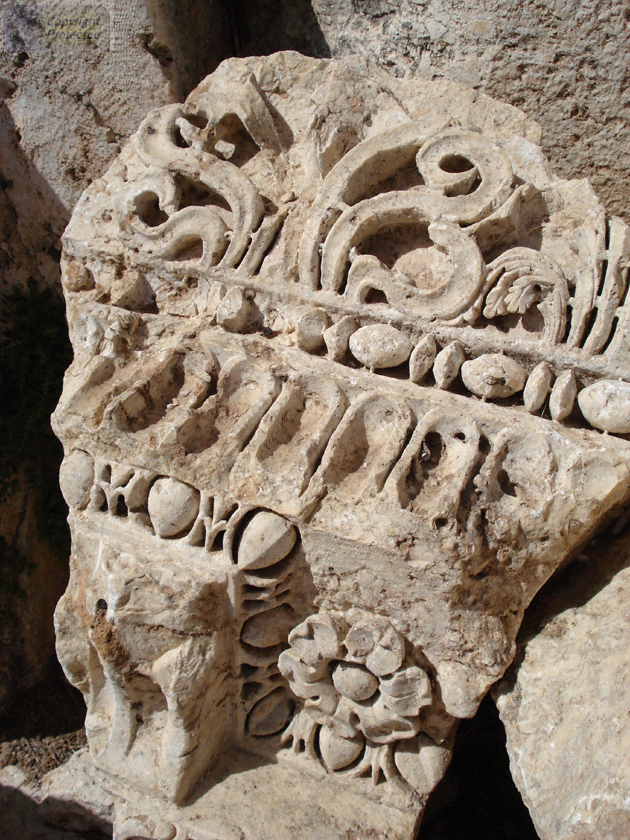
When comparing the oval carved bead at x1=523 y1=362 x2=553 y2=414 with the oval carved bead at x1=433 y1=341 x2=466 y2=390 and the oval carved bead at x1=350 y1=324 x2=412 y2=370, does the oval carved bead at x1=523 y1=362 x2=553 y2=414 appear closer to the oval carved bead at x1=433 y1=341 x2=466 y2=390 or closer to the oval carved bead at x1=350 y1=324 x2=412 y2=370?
the oval carved bead at x1=433 y1=341 x2=466 y2=390

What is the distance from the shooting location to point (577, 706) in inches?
Result: 61.5

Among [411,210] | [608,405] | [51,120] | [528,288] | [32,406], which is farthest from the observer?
[32,406]

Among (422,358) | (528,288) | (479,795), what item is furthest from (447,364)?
(479,795)

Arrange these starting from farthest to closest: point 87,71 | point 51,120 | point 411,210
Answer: point 51,120, point 87,71, point 411,210

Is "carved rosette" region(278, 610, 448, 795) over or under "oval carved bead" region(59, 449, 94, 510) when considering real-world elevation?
under

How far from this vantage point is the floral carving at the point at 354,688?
5.54ft

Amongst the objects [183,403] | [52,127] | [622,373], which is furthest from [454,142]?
[52,127]

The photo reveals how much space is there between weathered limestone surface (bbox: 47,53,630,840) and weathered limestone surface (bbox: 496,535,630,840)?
5.2 inches

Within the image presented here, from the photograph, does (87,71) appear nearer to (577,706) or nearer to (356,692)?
(356,692)

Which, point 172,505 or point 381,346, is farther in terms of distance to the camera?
point 381,346

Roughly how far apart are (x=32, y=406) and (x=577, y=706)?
2588mm

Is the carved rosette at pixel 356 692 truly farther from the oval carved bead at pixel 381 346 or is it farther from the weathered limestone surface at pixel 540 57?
the weathered limestone surface at pixel 540 57

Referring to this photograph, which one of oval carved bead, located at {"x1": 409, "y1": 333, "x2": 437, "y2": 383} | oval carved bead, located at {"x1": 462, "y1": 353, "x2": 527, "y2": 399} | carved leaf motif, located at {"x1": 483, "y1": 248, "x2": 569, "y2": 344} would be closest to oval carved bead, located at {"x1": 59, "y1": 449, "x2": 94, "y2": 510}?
oval carved bead, located at {"x1": 409, "y1": 333, "x2": 437, "y2": 383}

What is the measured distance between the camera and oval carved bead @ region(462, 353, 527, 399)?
1.74 m
